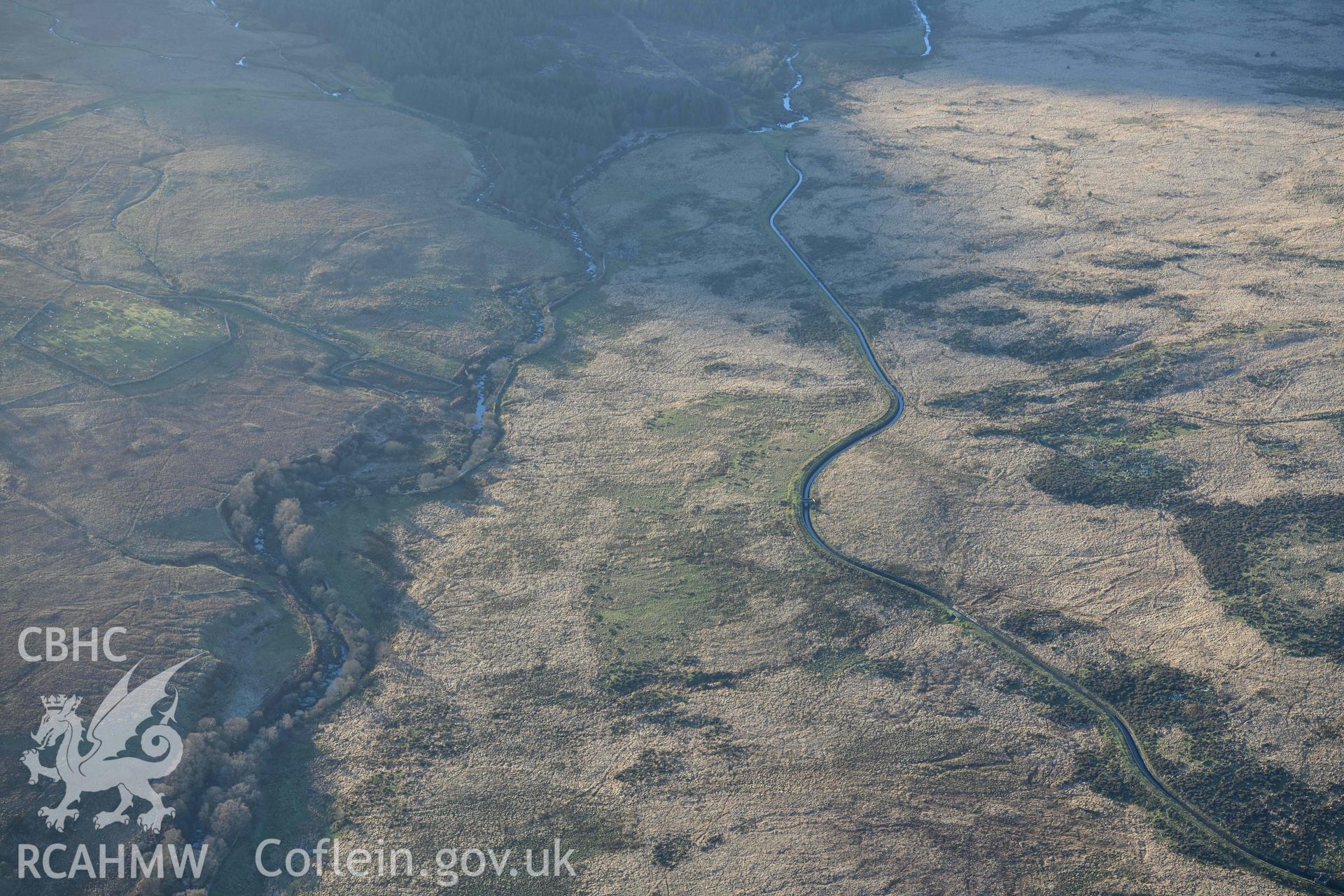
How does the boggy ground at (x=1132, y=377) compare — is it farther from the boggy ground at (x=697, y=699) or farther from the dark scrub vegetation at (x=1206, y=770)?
the boggy ground at (x=697, y=699)

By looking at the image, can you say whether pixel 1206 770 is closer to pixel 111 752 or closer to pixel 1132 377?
pixel 1132 377

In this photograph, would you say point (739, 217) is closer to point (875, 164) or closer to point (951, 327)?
point (875, 164)

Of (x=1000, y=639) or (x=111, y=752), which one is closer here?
(x=111, y=752)

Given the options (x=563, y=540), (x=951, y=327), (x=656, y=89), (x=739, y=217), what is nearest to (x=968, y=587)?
(x=563, y=540)

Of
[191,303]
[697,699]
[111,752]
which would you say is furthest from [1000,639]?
[191,303]

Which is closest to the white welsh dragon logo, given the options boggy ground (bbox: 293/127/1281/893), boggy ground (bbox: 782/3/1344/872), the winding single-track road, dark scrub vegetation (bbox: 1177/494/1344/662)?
boggy ground (bbox: 293/127/1281/893)

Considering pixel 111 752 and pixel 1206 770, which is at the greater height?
pixel 1206 770
